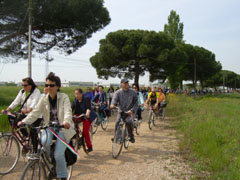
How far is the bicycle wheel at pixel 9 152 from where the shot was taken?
4.43 metres

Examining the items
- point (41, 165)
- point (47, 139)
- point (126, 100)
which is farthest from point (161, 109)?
A: point (41, 165)

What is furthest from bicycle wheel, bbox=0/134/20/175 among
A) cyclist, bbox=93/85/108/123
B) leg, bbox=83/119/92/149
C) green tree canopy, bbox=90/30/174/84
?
green tree canopy, bbox=90/30/174/84

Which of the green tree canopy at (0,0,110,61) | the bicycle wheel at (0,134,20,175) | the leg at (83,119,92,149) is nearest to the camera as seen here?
the bicycle wheel at (0,134,20,175)

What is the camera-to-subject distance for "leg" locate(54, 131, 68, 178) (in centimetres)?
306

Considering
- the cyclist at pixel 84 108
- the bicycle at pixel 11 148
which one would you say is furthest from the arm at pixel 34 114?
the cyclist at pixel 84 108

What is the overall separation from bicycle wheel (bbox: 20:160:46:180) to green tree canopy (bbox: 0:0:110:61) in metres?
13.4

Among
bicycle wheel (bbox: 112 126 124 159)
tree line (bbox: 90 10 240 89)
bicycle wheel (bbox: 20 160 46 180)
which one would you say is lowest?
bicycle wheel (bbox: 112 126 124 159)

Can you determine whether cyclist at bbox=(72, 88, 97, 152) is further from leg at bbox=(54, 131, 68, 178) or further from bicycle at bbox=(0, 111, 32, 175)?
leg at bbox=(54, 131, 68, 178)

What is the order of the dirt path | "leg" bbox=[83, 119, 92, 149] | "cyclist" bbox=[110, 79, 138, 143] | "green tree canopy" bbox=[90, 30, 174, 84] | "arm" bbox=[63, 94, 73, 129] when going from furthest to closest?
"green tree canopy" bbox=[90, 30, 174, 84]
"cyclist" bbox=[110, 79, 138, 143]
"leg" bbox=[83, 119, 92, 149]
the dirt path
"arm" bbox=[63, 94, 73, 129]

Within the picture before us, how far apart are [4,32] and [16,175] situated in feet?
44.8

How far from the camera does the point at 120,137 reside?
18.6ft

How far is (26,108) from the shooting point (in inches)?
183

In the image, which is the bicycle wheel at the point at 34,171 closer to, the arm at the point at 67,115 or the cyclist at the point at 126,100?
the arm at the point at 67,115

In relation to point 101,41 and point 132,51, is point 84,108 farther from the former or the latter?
point 101,41
